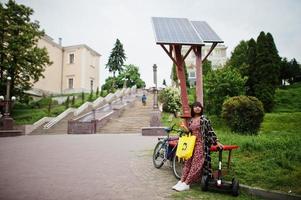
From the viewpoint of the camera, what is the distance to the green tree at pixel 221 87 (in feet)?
92.4

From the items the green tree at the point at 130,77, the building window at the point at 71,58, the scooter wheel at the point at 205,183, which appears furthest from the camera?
the green tree at the point at 130,77

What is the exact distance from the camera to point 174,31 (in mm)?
9234

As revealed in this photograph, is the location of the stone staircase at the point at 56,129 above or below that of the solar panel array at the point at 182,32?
below

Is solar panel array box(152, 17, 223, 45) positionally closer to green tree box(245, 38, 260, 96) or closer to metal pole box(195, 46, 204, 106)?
metal pole box(195, 46, 204, 106)

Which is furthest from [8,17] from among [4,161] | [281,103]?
[281,103]

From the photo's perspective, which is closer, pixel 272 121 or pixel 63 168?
pixel 63 168

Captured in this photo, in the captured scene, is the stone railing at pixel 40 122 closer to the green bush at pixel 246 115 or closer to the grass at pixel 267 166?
the green bush at pixel 246 115

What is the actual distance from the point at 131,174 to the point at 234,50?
50704mm

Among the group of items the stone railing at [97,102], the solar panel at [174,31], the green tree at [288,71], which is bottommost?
the stone railing at [97,102]

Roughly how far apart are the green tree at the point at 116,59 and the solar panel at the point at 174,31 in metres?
A: 64.9

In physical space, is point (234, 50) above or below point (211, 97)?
above

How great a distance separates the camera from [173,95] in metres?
33.6

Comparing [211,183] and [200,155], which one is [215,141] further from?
[211,183]

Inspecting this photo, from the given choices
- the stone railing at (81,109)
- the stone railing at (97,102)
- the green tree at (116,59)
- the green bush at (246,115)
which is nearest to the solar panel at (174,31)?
the green bush at (246,115)
